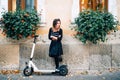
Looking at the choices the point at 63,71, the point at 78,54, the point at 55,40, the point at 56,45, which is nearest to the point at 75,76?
the point at 63,71

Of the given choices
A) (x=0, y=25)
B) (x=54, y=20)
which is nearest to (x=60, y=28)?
(x=54, y=20)

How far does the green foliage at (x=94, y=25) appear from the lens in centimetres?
1020

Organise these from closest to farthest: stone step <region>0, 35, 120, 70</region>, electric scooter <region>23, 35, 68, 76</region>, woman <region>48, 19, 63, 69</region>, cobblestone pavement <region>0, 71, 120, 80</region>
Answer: cobblestone pavement <region>0, 71, 120, 80</region>
electric scooter <region>23, 35, 68, 76</region>
woman <region>48, 19, 63, 69</region>
stone step <region>0, 35, 120, 70</region>

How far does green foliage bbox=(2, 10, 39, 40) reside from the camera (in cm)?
1027

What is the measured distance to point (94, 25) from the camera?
33.4 feet

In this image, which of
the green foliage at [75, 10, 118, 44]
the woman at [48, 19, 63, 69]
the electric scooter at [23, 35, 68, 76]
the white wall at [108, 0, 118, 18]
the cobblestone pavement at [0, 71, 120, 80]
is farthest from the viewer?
the white wall at [108, 0, 118, 18]

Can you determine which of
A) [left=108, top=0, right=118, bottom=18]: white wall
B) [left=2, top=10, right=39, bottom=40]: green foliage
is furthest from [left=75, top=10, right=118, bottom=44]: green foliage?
[left=2, top=10, right=39, bottom=40]: green foliage

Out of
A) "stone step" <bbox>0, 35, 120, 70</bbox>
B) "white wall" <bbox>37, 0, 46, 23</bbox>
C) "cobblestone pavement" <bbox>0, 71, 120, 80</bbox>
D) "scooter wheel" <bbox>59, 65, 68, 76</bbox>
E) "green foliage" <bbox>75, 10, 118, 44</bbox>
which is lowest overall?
"cobblestone pavement" <bbox>0, 71, 120, 80</bbox>

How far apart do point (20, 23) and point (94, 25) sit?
2.05 m

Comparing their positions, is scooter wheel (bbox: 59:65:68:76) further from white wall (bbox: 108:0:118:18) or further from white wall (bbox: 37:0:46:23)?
white wall (bbox: 108:0:118:18)

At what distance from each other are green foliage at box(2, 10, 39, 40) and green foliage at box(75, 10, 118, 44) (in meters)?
1.24

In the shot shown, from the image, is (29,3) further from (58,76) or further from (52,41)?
(58,76)

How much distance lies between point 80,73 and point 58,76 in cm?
74

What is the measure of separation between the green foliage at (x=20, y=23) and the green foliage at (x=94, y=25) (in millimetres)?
1237
